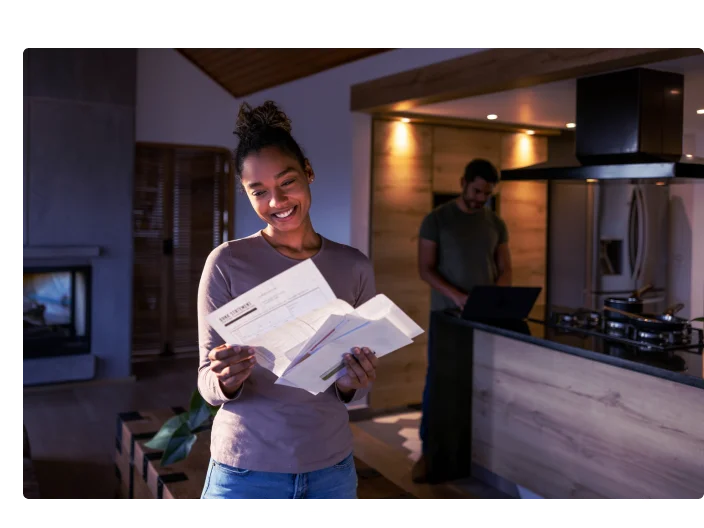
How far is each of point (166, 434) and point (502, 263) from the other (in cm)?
215

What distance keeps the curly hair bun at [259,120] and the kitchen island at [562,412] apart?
165 cm

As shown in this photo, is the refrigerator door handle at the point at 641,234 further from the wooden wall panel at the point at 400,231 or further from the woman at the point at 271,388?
the woman at the point at 271,388

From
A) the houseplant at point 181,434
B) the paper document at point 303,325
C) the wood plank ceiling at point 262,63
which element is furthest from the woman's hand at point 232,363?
the wood plank ceiling at point 262,63

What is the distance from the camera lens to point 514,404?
3400mm

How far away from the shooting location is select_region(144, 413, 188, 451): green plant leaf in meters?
2.84

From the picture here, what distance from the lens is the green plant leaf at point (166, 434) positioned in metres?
2.84

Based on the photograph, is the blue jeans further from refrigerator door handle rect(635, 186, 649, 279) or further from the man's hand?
refrigerator door handle rect(635, 186, 649, 279)

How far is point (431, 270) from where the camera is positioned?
157 inches

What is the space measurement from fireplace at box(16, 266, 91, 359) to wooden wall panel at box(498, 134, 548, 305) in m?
3.25

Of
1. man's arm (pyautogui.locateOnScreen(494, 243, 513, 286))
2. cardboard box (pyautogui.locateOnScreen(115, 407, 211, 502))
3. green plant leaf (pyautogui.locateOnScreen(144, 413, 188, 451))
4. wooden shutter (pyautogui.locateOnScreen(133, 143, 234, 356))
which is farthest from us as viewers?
wooden shutter (pyautogui.locateOnScreen(133, 143, 234, 356))

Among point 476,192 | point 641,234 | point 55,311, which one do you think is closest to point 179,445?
point 476,192

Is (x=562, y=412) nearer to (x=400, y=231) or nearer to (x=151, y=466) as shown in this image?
(x=151, y=466)

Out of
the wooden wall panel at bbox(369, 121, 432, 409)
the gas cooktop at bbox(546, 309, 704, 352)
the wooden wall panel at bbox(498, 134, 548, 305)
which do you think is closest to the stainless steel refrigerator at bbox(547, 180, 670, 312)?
the wooden wall panel at bbox(498, 134, 548, 305)

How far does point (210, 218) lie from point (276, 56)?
6.45ft
